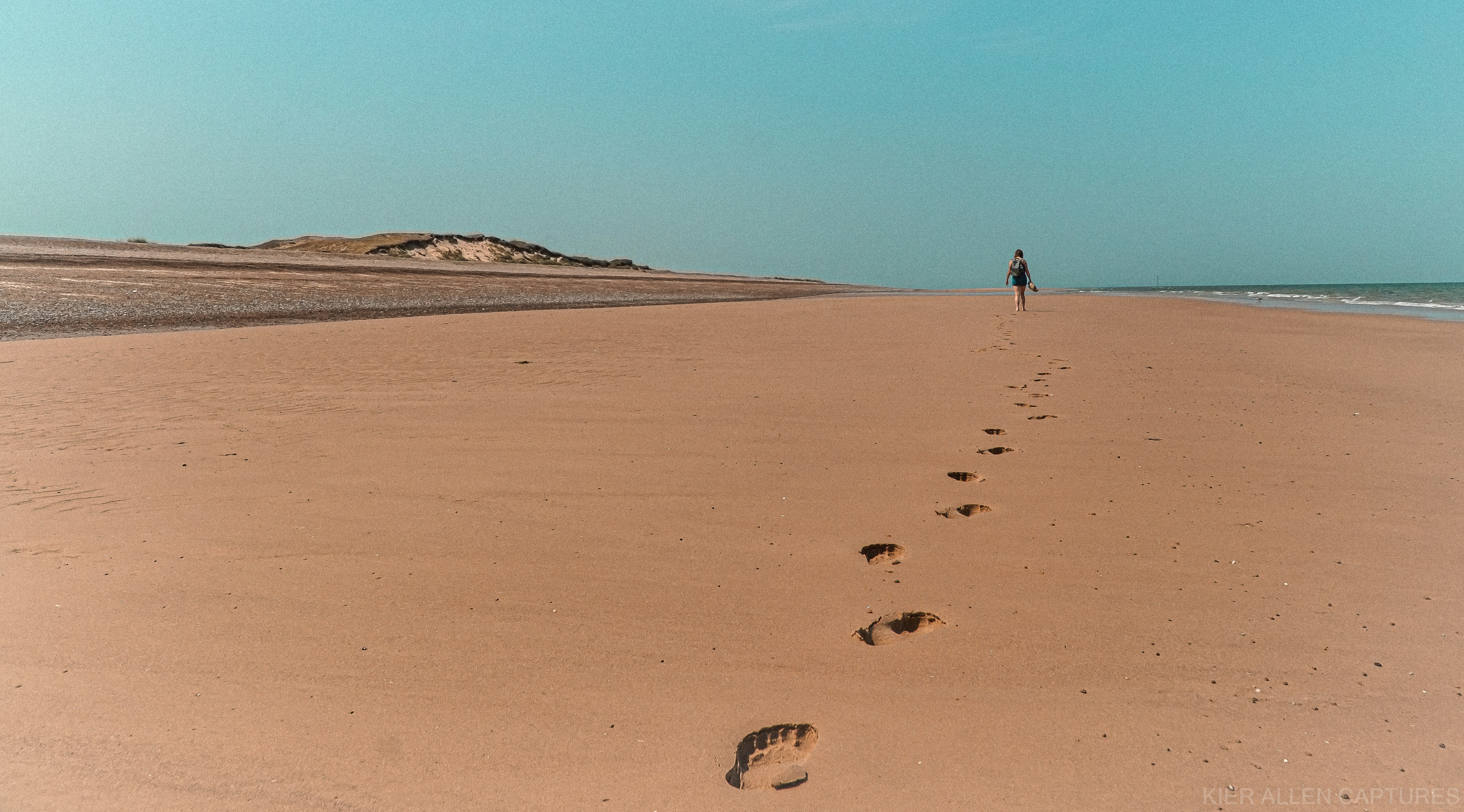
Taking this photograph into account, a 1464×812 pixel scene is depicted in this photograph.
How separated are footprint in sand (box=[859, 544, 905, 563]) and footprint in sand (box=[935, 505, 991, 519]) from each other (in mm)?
491

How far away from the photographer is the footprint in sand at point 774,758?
2033mm

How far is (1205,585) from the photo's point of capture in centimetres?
302

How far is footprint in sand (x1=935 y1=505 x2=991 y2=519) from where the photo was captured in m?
3.86

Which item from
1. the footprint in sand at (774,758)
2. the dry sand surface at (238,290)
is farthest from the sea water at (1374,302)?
the footprint in sand at (774,758)

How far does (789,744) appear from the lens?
2.19 metres

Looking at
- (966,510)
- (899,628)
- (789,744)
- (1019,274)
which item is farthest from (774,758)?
(1019,274)

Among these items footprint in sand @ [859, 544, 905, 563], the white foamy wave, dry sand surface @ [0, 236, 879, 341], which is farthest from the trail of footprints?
the white foamy wave

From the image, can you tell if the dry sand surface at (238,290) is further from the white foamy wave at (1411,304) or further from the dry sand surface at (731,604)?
the white foamy wave at (1411,304)

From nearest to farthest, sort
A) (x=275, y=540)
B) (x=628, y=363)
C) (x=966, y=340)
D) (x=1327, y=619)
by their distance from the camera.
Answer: (x=1327, y=619) → (x=275, y=540) → (x=628, y=363) → (x=966, y=340)

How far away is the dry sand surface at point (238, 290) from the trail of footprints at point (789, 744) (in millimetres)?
14103

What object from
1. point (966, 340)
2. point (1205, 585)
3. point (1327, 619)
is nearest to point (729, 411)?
point (1205, 585)

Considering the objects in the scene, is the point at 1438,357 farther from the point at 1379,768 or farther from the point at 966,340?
the point at 1379,768

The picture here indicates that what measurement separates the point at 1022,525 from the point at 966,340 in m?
8.15

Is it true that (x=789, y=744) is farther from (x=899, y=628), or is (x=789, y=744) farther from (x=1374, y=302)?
(x=1374, y=302)
